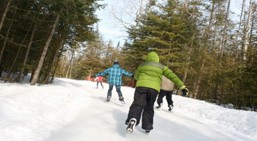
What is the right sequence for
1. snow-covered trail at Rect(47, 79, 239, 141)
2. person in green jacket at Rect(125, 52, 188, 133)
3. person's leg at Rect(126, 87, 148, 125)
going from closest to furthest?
1. snow-covered trail at Rect(47, 79, 239, 141)
2. person's leg at Rect(126, 87, 148, 125)
3. person in green jacket at Rect(125, 52, 188, 133)

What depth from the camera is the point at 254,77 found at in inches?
626

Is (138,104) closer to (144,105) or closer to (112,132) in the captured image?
(144,105)

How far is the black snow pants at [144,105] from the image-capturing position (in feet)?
22.7

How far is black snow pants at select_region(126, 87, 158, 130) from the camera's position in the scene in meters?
6.92

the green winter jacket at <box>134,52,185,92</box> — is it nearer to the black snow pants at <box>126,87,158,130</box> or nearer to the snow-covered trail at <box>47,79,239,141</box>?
the black snow pants at <box>126,87,158,130</box>

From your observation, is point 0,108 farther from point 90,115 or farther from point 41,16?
point 41,16

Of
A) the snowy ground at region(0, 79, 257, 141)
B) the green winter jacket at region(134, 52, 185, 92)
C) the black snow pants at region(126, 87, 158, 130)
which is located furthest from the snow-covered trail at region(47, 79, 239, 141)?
the green winter jacket at region(134, 52, 185, 92)

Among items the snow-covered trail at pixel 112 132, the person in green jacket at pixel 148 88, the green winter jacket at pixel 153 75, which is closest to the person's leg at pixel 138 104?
the person in green jacket at pixel 148 88

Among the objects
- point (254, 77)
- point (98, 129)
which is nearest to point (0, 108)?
point (98, 129)

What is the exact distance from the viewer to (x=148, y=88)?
7031 millimetres

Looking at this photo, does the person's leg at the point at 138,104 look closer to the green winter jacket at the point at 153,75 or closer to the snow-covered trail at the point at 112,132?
the green winter jacket at the point at 153,75

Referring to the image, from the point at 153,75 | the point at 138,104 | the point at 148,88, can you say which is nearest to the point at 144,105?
the point at 138,104

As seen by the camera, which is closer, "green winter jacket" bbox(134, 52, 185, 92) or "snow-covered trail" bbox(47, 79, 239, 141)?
"snow-covered trail" bbox(47, 79, 239, 141)

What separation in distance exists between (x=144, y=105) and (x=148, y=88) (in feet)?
1.34
